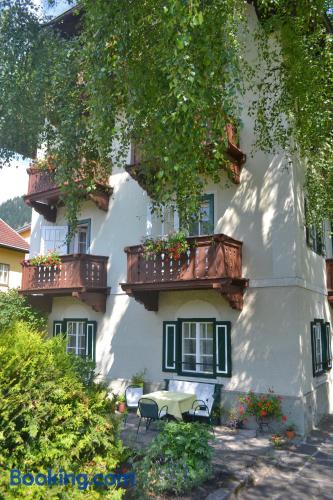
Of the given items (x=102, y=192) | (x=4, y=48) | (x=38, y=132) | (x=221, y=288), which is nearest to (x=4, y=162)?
(x=38, y=132)

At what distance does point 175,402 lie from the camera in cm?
913

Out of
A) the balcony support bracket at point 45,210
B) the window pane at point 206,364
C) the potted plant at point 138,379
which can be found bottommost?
the potted plant at point 138,379

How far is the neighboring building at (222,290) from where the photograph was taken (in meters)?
10.5

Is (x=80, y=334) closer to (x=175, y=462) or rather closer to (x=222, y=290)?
(x=222, y=290)

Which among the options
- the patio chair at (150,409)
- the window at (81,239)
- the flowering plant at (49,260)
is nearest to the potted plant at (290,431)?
the patio chair at (150,409)

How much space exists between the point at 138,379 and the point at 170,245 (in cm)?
429

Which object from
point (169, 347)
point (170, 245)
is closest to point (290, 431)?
point (169, 347)

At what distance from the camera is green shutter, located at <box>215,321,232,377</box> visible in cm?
1101

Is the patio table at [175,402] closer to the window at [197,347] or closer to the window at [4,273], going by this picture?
the window at [197,347]

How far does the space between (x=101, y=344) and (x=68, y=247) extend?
370 centimetres

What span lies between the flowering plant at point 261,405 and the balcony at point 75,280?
5.59 m

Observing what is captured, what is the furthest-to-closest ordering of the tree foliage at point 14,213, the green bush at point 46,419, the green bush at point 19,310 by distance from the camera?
the tree foliage at point 14,213, the green bush at point 19,310, the green bush at point 46,419

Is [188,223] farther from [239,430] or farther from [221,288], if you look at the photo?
[239,430]

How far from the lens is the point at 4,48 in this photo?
8.90m
